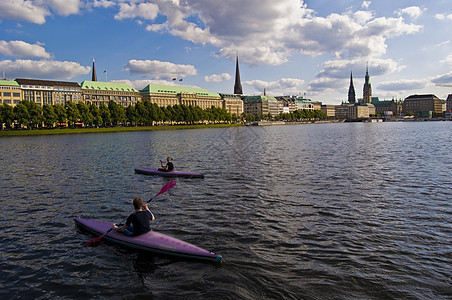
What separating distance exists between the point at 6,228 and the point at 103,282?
25.7 ft

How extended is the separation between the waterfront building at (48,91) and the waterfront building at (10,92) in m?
3.25

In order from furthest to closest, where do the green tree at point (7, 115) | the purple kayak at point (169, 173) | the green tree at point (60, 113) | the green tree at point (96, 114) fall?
the green tree at point (96, 114)
the green tree at point (60, 113)
the green tree at point (7, 115)
the purple kayak at point (169, 173)

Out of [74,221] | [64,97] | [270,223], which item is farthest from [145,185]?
[64,97]

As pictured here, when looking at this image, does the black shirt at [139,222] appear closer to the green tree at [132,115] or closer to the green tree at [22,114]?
the green tree at [22,114]

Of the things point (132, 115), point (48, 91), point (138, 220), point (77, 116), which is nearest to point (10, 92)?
point (48, 91)

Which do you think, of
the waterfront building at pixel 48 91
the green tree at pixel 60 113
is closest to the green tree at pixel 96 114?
the green tree at pixel 60 113

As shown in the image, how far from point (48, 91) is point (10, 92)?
63.8ft

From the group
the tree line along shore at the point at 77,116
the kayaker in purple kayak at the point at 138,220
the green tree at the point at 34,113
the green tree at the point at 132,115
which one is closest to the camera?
the kayaker in purple kayak at the point at 138,220

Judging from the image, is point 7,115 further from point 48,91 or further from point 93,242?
point 93,242

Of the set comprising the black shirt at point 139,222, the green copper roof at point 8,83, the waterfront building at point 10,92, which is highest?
the green copper roof at point 8,83

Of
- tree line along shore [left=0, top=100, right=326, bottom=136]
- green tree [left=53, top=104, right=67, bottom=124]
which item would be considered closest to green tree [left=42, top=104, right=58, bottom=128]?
tree line along shore [left=0, top=100, right=326, bottom=136]

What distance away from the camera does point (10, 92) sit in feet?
504

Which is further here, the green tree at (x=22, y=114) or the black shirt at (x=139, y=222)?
the green tree at (x=22, y=114)

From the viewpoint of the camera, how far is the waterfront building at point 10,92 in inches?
5935
